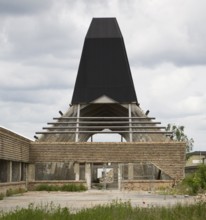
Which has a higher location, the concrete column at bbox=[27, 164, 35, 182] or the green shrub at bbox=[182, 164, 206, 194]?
the concrete column at bbox=[27, 164, 35, 182]

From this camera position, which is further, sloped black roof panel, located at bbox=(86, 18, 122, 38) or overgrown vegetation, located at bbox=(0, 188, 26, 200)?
sloped black roof panel, located at bbox=(86, 18, 122, 38)

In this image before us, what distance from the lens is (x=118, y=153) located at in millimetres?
42469

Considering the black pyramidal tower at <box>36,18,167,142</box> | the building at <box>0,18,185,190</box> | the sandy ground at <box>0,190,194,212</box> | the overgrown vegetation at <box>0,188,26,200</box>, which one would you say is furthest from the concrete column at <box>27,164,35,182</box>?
the sandy ground at <box>0,190,194,212</box>

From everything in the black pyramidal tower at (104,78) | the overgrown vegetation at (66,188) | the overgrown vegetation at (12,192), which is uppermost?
the black pyramidal tower at (104,78)

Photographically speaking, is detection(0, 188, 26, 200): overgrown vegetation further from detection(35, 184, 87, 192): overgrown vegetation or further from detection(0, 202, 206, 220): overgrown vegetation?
detection(0, 202, 206, 220): overgrown vegetation

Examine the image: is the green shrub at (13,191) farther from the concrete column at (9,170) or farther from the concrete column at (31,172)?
the concrete column at (31,172)

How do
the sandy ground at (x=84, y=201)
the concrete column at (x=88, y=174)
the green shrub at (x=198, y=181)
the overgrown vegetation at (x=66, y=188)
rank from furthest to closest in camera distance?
the concrete column at (x=88, y=174), the overgrown vegetation at (x=66, y=188), the green shrub at (x=198, y=181), the sandy ground at (x=84, y=201)

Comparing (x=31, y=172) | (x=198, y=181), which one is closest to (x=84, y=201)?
(x=198, y=181)

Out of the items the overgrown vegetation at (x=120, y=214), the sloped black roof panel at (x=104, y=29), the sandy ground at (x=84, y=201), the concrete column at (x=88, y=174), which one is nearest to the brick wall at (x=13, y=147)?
the concrete column at (x=88, y=174)

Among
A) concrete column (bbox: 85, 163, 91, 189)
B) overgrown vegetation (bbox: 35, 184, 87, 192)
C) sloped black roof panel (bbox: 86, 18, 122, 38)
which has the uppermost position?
sloped black roof panel (bbox: 86, 18, 122, 38)

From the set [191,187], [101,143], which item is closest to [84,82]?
[101,143]

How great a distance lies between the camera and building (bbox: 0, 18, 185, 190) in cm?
4244

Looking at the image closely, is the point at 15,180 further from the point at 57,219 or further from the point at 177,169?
the point at 57,219

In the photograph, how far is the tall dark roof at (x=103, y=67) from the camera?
164 ft
